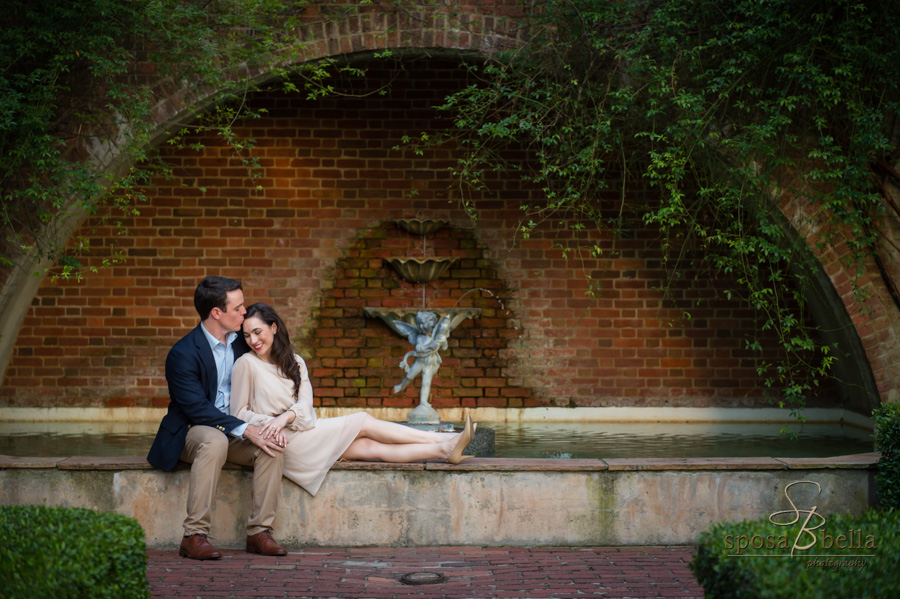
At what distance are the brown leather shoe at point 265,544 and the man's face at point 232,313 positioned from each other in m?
0.94

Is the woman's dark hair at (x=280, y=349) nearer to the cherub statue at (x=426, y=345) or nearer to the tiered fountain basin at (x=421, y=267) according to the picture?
the cherub statue at (x=426, y=345)

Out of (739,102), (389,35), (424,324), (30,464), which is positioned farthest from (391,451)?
(389,35)

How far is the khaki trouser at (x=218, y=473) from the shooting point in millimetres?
3805

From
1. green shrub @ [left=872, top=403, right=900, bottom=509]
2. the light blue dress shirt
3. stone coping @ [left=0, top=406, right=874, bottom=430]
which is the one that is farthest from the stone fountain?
green shrub @ [left=872, top=403, right=900, bottom=509]

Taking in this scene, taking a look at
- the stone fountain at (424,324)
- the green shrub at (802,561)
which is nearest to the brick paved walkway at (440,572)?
the green shrub at (802,561)

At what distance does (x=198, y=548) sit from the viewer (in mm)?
3785

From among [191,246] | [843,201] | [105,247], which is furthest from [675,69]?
[105,247]

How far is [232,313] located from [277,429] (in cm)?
Answer: 60

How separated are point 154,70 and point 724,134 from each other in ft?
12.4

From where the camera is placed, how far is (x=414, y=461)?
4219 millimetres

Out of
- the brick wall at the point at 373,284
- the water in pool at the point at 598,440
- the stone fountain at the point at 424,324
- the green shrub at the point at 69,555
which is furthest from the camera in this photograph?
the brick wall at the point at 373,284

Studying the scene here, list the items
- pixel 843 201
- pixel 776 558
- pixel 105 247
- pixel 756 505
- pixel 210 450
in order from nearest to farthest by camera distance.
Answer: pixel 776 558 < pixel 210 450 < pixel 756 505 < pixel 843 201 < pixel 105 247

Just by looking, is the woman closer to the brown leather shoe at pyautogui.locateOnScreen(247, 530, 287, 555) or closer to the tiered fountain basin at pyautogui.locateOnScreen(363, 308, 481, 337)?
the brown leather shoe at pyautogui.locateOnScreen(247, 530, 287, 555)

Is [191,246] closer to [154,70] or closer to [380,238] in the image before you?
[380,238]
